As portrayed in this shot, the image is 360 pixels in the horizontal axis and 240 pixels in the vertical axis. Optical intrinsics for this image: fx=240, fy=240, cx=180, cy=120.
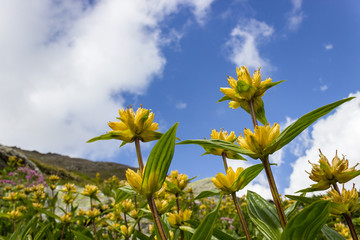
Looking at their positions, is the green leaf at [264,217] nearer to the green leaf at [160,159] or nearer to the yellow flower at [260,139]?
the yellow flower at [260,139]

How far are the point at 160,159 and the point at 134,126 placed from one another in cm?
30

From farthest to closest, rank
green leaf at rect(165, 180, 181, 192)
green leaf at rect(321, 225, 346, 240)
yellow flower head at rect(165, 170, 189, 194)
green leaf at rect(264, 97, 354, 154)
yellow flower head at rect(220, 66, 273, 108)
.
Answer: yellow flower head at rect(165, 170, 189, 194) → green leaf at rect(165, 180, 181, 192) → yellow flower head at rect(220, 66, 273, 108) → green leaf at rect(321, 225, 346, 240) → green leaf at rect(264, 97, 354, 154)

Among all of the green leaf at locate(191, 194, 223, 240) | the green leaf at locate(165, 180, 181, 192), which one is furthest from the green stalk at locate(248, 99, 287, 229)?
the green leaf at locate(165, 180, 181, 192)

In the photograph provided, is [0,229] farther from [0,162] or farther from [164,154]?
[0,162]

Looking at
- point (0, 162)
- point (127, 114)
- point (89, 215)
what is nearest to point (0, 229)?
point (89, 215)

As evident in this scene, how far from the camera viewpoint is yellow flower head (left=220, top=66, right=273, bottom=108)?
135 cm

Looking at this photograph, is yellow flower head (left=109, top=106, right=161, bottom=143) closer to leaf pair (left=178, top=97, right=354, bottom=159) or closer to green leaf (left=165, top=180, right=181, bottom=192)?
leaf pair (left=178, top=97, right=354, bottom=159)

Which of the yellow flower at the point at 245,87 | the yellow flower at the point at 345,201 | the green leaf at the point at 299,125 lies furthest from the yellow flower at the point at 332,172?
the yellow flower at the point at 245,87

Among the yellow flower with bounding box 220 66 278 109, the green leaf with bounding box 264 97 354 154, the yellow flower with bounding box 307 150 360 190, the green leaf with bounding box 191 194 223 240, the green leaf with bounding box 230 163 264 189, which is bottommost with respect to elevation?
the green leaf with bounding box 191 194 223 240

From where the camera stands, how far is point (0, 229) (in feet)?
16.7

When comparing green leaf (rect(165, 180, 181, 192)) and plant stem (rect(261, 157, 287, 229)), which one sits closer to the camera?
plant stem (rect(261, 157, 287, 229))

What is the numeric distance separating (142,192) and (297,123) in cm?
77

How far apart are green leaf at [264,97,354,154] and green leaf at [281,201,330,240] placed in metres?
0.29

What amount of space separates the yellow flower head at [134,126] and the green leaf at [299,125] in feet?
2.03
